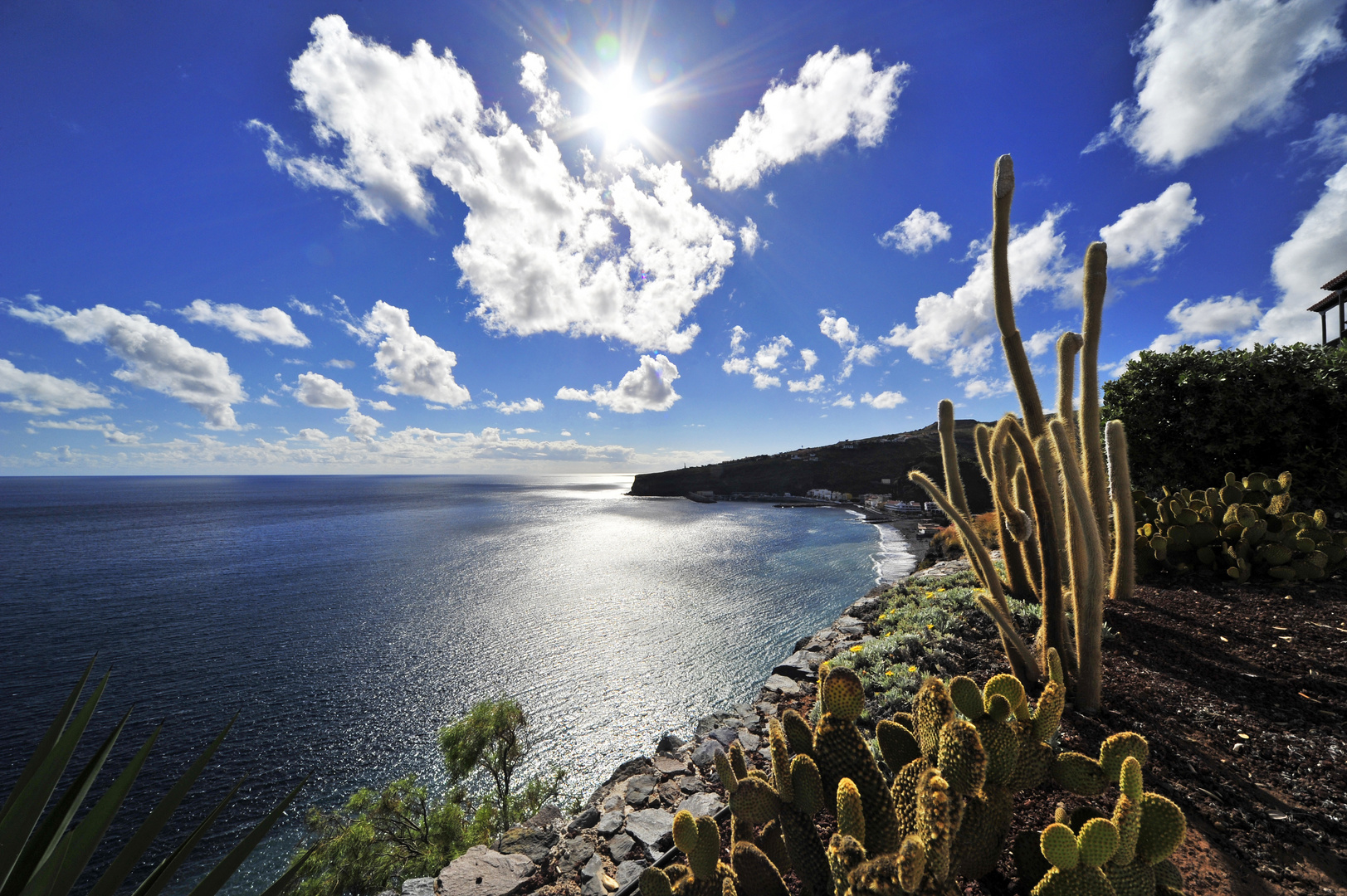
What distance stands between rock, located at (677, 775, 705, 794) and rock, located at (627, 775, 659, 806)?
0.94 feet

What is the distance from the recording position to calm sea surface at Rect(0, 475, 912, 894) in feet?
25.8

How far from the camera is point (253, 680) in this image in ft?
36.4

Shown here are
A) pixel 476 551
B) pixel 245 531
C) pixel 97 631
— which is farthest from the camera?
pixel 245 531

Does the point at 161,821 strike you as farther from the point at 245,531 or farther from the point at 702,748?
the point at 245,531

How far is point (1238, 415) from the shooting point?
9.01 meters

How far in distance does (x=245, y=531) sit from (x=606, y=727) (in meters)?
47.4

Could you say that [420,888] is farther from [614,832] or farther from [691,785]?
[691,785]

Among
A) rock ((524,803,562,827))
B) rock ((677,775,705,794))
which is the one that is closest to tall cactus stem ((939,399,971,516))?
rock ((677,775,705,794))

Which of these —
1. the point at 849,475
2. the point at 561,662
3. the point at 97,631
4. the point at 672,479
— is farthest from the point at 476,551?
the point at 672,479

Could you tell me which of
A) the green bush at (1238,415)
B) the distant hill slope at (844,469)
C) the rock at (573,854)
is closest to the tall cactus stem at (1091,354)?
the rock at (573,854)

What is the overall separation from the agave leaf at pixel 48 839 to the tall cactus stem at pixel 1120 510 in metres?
6.64

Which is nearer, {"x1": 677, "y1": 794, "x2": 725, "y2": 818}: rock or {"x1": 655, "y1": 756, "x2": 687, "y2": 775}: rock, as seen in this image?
{"x1": 677, "y1": 794, "x2": 725, "y2": 818}: rock

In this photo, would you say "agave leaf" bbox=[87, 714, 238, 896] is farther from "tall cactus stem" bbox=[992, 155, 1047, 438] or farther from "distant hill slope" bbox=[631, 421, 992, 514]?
"distant hill slope" bbox=[631, 421, 992, 514]

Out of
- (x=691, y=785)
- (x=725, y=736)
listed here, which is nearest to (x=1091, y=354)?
(x=725, y=736)
